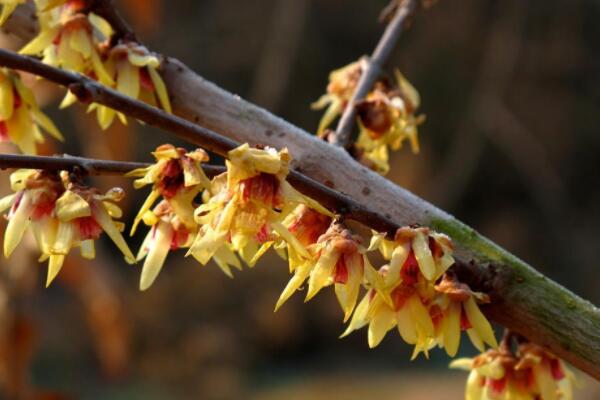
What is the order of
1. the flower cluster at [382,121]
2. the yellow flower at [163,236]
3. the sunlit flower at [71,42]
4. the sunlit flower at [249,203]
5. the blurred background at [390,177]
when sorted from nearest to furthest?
the sunlit flower at [249,203] < the yellow flower at [163,236] < the sunlit flower at [71,42] < the flower cluster at [382,121] < the blurred background at [390,177]

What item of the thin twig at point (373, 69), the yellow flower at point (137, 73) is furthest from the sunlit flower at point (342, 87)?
the yellow flower at point (137, 73)

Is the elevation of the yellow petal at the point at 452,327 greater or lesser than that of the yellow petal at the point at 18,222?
greater

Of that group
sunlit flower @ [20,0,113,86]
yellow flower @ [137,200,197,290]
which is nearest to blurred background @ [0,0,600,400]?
sunlit flower @ [20,0,113,86]

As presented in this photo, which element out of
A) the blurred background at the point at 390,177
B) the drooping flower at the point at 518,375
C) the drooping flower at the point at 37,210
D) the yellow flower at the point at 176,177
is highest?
the yellow flower at the point at 176,177

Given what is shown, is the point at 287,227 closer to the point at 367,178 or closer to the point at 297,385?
the point at 367,178

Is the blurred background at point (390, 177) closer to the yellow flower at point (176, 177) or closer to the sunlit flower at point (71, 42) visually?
the sunlit flower at point (71, 42)

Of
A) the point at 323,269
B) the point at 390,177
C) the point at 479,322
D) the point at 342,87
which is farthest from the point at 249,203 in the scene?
Answer: the point at 390,177

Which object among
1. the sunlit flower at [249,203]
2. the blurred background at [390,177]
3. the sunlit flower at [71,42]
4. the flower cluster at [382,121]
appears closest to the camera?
the sunlit flower at [249,203]
